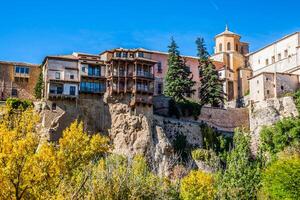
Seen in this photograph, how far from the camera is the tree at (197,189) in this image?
37.8m

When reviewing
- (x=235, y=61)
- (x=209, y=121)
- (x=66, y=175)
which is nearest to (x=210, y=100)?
(x=209, y=121)

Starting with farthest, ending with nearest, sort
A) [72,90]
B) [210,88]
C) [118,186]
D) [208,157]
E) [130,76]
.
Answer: [210,88] < [130,76] < [208,157] < [72,90] < [118,186]

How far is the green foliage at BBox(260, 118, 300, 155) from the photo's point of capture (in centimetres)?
5006

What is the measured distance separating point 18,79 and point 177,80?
16905 millimetres

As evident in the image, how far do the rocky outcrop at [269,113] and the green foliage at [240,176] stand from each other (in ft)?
11.7

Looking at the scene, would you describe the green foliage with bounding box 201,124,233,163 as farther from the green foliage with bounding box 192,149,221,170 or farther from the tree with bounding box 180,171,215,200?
the tree with bounding box 180,171,215,200

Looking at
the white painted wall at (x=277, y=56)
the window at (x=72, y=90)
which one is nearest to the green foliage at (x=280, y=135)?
the white painted wall at (x=277, y=56)

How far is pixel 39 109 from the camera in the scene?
46.5m

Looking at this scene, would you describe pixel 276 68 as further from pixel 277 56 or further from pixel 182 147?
pixel 182 147

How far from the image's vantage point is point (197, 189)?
126 feet

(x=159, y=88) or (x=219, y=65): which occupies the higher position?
(x=219, y=65)

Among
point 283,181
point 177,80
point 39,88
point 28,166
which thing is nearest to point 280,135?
point 283,181

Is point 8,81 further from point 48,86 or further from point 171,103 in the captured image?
point 171,103

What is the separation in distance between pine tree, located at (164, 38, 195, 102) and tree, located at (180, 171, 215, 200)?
17307 millimetres
